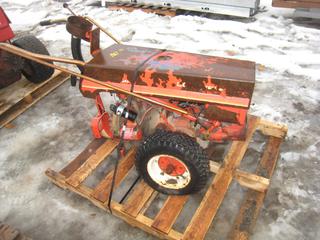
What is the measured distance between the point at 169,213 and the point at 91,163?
31.6 inches

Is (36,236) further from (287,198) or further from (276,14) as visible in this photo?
(276,14)

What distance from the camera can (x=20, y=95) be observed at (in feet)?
11.5

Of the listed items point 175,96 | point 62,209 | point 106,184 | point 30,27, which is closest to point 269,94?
point 175,96

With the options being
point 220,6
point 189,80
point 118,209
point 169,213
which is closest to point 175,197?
point 169,213

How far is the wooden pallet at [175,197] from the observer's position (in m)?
2.13

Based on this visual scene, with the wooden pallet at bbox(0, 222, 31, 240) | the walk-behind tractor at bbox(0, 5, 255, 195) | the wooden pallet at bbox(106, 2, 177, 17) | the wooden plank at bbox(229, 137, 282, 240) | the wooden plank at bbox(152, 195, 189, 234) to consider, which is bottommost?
the wooden plank at bbox(229, 137, 282, 240)

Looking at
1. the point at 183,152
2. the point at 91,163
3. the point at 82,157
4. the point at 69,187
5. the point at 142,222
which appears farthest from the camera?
the point at 82,157

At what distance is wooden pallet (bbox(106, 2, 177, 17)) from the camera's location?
18.3 ft

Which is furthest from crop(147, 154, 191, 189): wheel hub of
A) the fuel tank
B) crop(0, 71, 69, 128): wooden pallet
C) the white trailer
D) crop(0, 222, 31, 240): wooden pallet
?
the white trailer

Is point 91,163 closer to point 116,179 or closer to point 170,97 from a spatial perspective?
point 116,179

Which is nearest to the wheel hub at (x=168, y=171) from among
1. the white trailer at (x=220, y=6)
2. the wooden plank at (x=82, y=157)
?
the wooden plank at (x=82, y=157)

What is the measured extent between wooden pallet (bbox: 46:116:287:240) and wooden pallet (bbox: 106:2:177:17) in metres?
3.39

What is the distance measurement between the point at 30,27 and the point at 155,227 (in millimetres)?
4755

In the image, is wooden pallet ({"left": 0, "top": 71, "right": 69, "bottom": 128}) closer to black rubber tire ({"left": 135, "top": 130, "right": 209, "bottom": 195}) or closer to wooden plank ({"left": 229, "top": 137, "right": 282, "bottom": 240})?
black rubber tire ({"left": 135, "top": 130, "right": 209, "bottom": 195})
